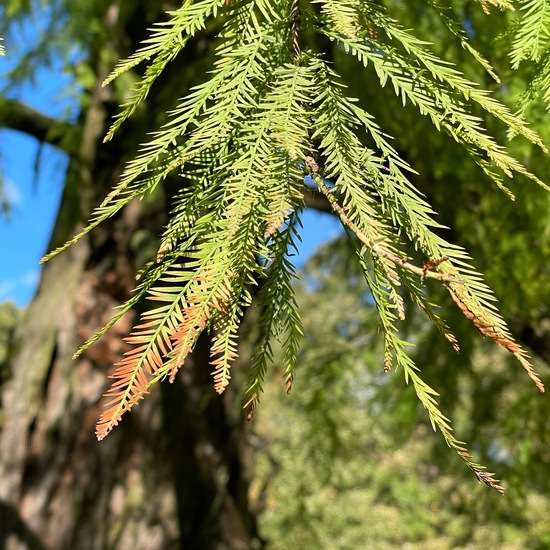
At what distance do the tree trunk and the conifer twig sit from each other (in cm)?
248

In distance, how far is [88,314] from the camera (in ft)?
11.2

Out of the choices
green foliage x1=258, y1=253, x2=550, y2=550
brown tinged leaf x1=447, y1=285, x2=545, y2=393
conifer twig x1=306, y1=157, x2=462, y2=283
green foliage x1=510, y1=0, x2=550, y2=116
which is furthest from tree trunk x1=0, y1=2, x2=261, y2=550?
brown tinged leaf x1=447, y1=285, x2=545, y2=393

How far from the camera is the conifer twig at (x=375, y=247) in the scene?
20.1 inches

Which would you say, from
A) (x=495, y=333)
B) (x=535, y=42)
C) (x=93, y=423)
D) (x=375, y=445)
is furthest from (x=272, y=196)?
(x=375, y=445)

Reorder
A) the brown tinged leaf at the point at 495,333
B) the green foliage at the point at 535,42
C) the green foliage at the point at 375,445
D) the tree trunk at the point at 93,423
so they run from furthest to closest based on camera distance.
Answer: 1. the green foliage at the point at 375,445
2. the tree trunk at the point at 93,423
3. the green foliage at the point at 535,42
4. the brown tinged leaf at the point at 495,333

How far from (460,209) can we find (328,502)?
1502 centimetres

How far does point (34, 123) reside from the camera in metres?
3.42

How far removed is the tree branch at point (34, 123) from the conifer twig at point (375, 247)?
284cm

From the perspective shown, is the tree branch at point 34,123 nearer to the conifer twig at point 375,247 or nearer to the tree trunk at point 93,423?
the tree trunk at point 93,423

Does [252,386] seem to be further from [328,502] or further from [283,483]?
[328,502]

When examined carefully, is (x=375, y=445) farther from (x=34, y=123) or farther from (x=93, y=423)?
(x=34, y=123)

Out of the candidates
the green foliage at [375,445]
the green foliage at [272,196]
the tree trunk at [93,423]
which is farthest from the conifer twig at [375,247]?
the tree trunk at [93,423]

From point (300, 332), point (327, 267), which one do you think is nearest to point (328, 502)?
point (327, 267)

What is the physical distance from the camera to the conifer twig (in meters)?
0.51
